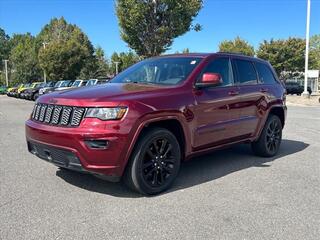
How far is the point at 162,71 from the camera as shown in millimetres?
5824

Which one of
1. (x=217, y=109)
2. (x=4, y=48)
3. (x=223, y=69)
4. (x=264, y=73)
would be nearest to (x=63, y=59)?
(x=264, y=73)

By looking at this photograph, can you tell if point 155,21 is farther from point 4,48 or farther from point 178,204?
point 4,48

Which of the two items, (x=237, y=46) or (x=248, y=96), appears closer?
(x=248, y=96)

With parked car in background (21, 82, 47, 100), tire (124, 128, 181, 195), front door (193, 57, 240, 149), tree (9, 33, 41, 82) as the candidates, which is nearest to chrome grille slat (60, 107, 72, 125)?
tire (124, 128, 181, 195)

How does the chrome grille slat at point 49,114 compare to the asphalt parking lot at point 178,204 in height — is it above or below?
above

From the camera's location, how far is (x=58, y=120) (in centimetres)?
472

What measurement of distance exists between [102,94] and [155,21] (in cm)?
2359

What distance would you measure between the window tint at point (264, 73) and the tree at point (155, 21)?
20043 mm

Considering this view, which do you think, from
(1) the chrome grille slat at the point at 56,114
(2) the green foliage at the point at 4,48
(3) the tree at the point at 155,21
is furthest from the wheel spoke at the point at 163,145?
(2) the green foliage at the point at 4,48

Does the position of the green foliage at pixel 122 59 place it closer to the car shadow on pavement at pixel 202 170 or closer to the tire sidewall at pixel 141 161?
the car shadow on pavement at pixel 202 170

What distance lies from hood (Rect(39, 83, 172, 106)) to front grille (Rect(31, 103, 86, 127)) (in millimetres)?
69

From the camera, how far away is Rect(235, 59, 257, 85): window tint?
6.41 m

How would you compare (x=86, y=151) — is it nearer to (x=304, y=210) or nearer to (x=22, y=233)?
(x=22, y=233)

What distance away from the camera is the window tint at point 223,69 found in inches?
229
